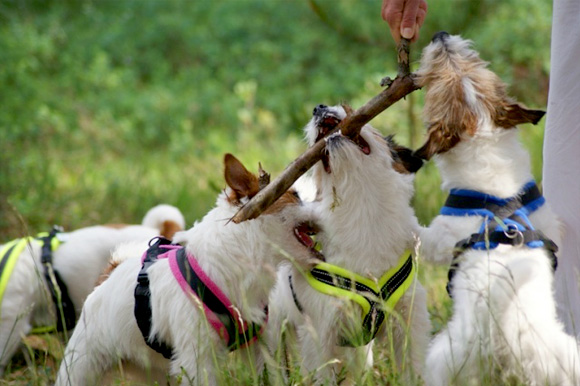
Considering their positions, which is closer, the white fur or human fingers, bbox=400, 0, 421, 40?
the white fur

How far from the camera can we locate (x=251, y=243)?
3.66m

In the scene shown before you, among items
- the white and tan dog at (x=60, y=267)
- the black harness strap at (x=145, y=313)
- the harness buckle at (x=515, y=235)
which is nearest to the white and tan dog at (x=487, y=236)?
the harness buckle at (x=515, y=235)

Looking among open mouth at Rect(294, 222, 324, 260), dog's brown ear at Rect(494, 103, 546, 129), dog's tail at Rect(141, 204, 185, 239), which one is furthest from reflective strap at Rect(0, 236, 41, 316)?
dog's brown ear at Rect(494, 103, 546, 129)

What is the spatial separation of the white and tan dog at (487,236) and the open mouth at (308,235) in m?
0.53

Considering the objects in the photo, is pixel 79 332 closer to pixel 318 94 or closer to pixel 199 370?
pixel 199 370

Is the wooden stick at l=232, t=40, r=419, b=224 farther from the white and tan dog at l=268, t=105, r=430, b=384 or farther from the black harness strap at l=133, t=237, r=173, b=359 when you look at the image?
the black harness strap at l=133, t=237, r=173, b=359

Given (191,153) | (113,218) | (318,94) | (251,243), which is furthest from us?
(318,94)

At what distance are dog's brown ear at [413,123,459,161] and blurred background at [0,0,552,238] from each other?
262 cm

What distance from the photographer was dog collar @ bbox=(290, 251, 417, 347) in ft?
11.6

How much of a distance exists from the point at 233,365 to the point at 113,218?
167 inches

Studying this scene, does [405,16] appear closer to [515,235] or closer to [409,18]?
[409,18]

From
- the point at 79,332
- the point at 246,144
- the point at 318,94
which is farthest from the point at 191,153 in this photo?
the point at 79,332

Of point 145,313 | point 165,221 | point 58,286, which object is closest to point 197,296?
point 145,313

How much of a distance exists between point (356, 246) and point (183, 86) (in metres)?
9.92
